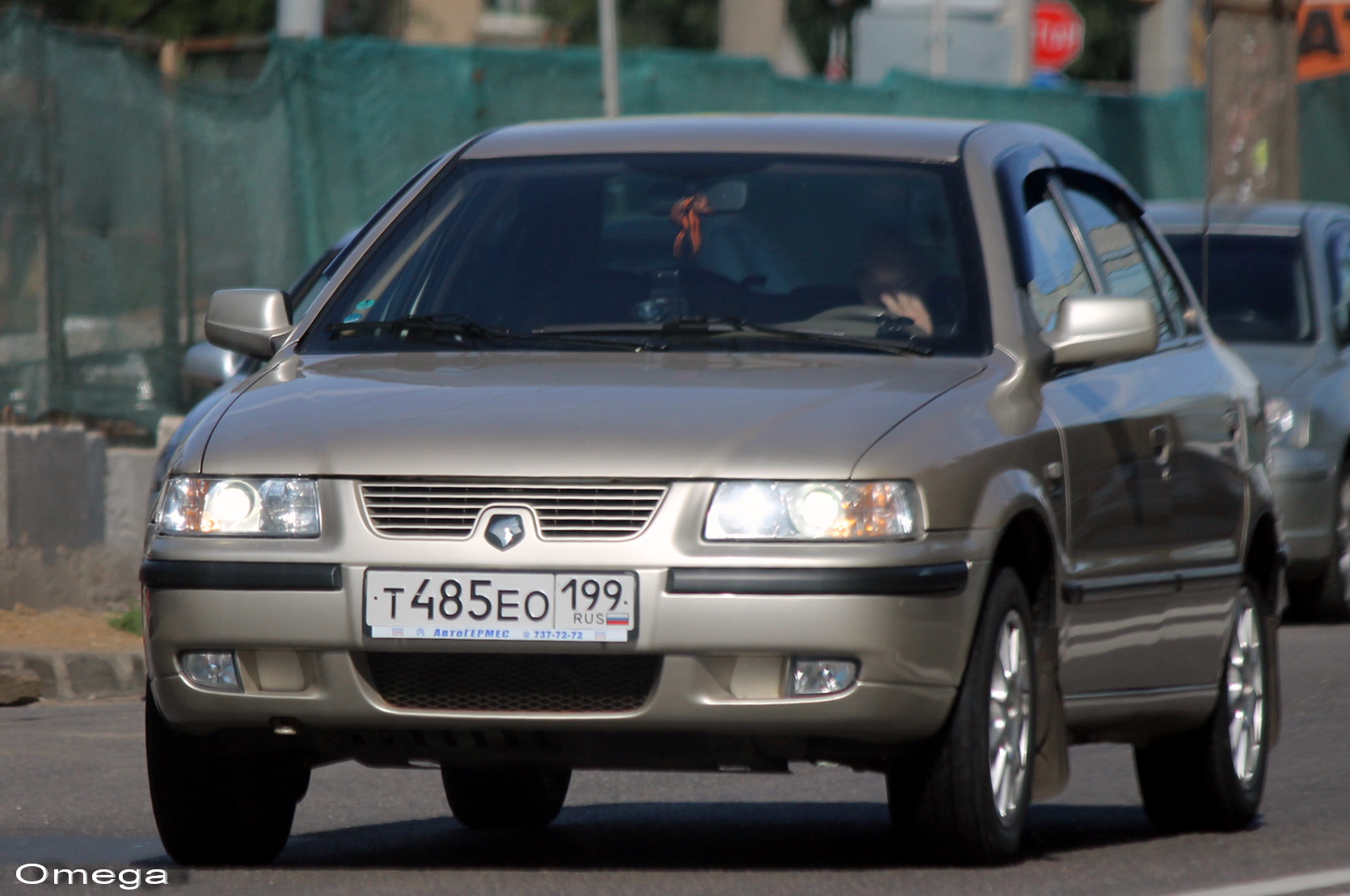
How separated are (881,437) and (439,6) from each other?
54919 mm

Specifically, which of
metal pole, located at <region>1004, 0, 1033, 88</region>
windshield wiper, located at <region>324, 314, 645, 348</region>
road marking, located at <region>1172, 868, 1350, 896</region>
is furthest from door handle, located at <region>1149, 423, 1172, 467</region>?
metal pole, located at <region>1004, 0, 1033, 88</region>

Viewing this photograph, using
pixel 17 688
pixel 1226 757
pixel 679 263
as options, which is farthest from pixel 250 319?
pixel 17 688

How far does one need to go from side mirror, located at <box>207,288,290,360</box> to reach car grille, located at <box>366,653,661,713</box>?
4.35 ft

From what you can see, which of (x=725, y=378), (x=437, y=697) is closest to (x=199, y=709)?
(x=437, y=697)

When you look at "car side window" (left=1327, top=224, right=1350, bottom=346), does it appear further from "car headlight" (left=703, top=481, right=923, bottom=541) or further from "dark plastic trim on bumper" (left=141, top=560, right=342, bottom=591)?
"dark plastic trim on bumper" (left=141, top=560, right=342, bottom=591)

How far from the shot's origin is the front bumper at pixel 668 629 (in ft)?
17.9

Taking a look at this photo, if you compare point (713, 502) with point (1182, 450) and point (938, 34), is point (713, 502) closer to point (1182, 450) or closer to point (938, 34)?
point (1182, 450)

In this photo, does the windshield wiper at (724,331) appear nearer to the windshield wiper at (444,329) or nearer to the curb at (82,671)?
the windshield wiper at (444,329)

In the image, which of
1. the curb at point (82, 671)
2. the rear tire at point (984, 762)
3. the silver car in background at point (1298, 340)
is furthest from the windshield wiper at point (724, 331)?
the silver car in background at point (1298, 340)

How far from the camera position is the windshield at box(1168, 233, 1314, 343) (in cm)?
1372

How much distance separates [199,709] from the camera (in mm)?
5754

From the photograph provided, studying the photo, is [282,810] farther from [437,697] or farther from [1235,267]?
[1235,267]

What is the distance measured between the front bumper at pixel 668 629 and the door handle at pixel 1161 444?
117 cm

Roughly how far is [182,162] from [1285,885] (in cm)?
1013
